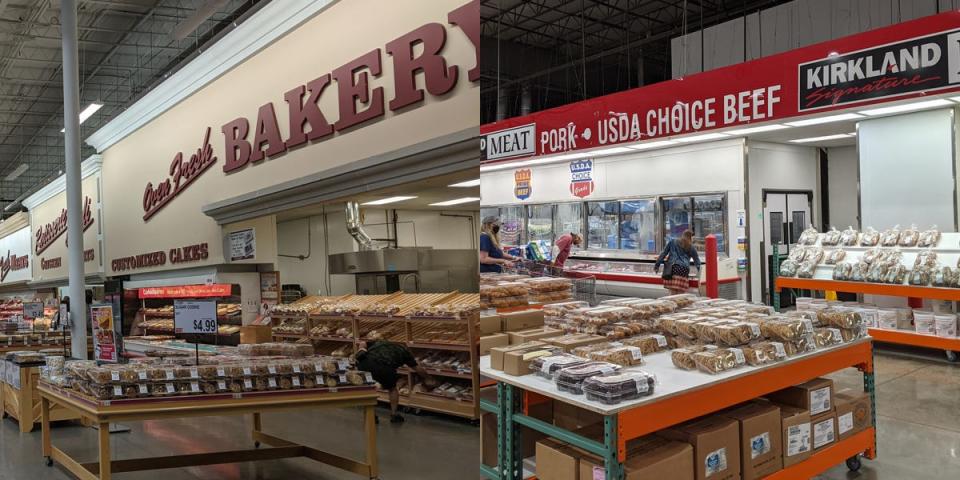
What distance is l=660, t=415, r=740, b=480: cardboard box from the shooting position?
2.48 m

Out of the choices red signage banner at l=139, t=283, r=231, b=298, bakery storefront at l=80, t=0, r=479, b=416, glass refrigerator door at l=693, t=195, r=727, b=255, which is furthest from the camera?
glass refrigerator door at l=693, t=195, r=727, b=255

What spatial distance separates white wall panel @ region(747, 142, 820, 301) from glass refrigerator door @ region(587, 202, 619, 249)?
75.6 inches

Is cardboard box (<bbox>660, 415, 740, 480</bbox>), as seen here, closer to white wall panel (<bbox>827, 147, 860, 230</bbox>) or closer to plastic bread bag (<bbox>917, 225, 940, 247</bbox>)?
plastic bread bag (<bbox>917, 225, 940, 247</bbox>)

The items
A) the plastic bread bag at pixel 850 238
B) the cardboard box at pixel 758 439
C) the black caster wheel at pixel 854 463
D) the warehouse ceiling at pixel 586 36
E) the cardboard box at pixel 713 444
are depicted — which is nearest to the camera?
the cardboard box at pixel 713 444

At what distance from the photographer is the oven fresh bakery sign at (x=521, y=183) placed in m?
7.63

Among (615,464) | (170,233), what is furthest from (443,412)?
(170,233)

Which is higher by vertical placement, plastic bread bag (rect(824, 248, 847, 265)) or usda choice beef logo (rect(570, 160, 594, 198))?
usda choice beef logo (rect(570, 160, 594, 198))

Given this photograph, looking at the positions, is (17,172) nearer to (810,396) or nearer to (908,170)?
(810,396)

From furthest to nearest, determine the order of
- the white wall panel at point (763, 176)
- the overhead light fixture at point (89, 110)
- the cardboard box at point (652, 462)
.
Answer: the white wall panel at point (763, 176) < the overhead light fixture at point (89, 110) < the cardboard box at point (652, 462)

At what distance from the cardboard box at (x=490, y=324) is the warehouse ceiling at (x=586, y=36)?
31.8ft

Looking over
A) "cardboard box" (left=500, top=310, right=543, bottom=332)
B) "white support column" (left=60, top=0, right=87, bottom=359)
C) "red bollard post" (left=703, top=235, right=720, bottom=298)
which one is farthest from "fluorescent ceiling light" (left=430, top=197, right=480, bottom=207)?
Answer: "red bollard post" (left=703, top=235, right=720, bottom=298)

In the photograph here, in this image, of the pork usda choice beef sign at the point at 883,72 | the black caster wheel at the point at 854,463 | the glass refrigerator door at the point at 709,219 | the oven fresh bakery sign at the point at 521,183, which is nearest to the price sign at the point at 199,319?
the black caster wheel at the point at 854,463

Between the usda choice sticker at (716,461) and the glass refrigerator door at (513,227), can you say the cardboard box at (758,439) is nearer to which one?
the usda choice sticker at (716,461)

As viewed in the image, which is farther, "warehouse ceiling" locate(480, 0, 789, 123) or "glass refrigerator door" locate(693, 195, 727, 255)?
"warehouse ceiling" locate(480, 0, 789, 123)
